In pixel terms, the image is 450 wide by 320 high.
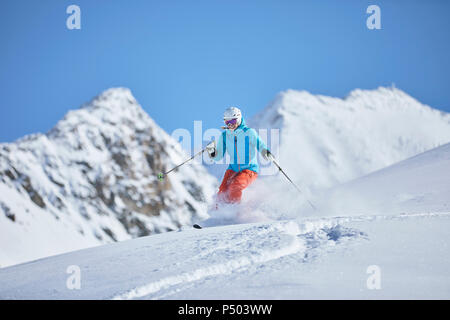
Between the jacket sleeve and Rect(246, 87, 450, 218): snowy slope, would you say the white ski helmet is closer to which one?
the jacket sleeve

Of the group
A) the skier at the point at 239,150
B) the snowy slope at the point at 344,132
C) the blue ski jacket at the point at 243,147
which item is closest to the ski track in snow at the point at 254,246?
the skier at the point at 239,150

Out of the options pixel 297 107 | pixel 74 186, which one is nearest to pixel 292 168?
pixel 297 107

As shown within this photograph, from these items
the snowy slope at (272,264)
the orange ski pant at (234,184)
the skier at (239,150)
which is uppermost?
the skier at (239,150)

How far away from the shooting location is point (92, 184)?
13412 cm

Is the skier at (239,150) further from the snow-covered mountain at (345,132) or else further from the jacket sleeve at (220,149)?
the snow-covered mountain at (345,132)

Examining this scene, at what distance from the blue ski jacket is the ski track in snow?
2.50 metres

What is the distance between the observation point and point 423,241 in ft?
15.4

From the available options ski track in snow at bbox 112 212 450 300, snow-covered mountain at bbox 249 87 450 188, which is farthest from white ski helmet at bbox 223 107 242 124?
snow-covered mountain at bbox 249 87 450 188

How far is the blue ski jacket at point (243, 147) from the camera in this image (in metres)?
8.23

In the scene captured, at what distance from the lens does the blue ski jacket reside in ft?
27.0

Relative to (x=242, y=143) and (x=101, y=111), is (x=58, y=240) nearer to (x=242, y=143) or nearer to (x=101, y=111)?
(x=101, y=111)

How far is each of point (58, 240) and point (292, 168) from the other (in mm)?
68089

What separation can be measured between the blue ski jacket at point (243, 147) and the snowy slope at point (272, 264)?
7.27 ft

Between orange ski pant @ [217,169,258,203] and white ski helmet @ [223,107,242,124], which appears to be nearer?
orange ski pant @ [217,169,258,203]
